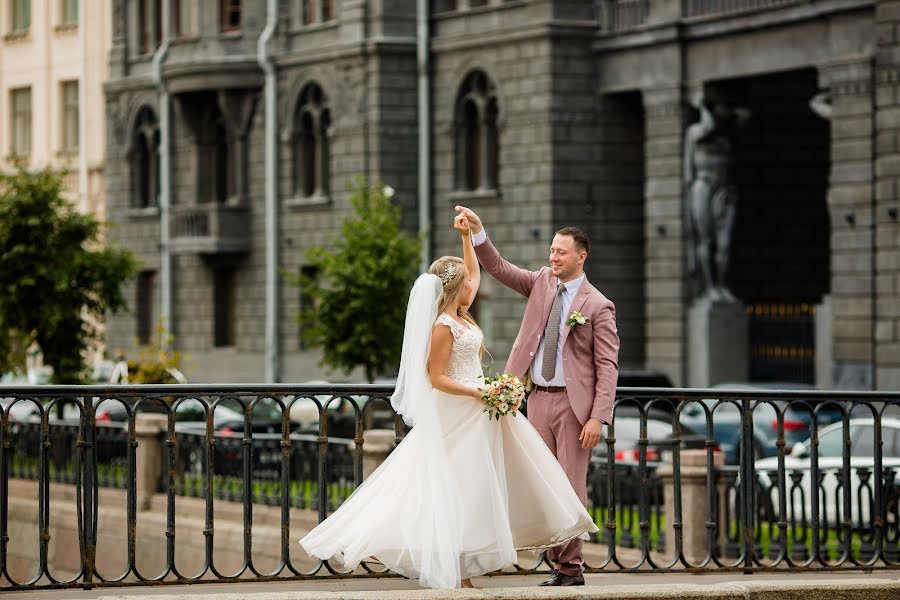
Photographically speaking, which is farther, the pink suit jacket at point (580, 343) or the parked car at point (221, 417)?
the parked car at point (221, 417)

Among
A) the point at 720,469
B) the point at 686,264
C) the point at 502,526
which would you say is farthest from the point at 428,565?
the point at 686,264

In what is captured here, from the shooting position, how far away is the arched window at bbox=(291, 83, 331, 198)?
46.2 meters

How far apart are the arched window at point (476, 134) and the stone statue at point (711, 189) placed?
16.7 feet

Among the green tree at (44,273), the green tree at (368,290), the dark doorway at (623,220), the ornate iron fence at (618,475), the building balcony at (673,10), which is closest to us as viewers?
the ornate iron fence at (618,475)

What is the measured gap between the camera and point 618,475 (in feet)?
69.5

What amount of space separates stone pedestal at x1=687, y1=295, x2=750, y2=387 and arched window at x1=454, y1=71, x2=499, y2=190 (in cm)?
564

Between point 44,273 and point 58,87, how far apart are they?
22832mm

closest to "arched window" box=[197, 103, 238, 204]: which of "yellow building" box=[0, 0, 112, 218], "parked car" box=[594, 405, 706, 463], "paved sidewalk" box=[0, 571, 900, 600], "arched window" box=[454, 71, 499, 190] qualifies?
"yellow building" box=[0, 0, 112, 218]

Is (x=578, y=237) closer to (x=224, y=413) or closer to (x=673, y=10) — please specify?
(x=224, y=413)

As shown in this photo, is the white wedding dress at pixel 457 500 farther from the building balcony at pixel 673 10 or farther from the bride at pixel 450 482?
the building balcony at pixel 673 10

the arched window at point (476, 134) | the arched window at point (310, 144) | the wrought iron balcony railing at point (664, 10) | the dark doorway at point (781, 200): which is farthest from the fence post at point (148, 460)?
the arched window at point (310, 144)

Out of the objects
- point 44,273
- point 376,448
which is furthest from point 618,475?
point 44,273

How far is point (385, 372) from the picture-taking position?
3969cm

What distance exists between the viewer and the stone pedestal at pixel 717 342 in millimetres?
38062
